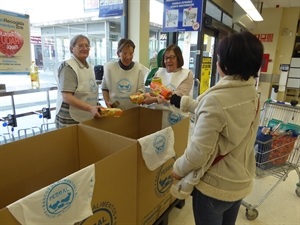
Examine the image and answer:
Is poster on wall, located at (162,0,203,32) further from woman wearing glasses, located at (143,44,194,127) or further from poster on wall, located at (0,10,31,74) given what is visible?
poster on wall, located at (0,10,31,74)

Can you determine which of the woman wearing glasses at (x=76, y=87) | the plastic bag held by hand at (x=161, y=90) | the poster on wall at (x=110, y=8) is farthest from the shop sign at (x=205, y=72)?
the woman wearing glasses at (x=76, y=87)

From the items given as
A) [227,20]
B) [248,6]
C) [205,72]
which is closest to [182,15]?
[205,72]

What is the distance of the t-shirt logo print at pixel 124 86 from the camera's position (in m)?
1.89

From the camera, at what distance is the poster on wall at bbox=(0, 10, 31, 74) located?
71.3 inches

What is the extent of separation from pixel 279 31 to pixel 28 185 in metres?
7.83

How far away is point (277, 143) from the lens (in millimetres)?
1799

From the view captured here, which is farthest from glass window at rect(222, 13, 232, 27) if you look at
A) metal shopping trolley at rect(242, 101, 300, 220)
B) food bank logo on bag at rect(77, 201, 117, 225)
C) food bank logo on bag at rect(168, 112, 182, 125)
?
food bank logo on bag at rect(77, 201, 117, 225)

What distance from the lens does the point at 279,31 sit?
22.6 feet

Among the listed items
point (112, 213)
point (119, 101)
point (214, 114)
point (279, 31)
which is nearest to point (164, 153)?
point (112, 213)

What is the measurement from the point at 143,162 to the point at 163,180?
1.22 ft

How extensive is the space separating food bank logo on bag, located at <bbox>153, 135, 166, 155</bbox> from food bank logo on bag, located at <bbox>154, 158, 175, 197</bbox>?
0.19 meters

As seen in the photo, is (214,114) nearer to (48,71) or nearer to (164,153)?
(164,153)

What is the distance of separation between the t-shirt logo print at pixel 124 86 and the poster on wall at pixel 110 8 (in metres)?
1.19

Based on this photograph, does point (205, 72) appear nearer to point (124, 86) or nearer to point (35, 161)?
point (124, 86)
